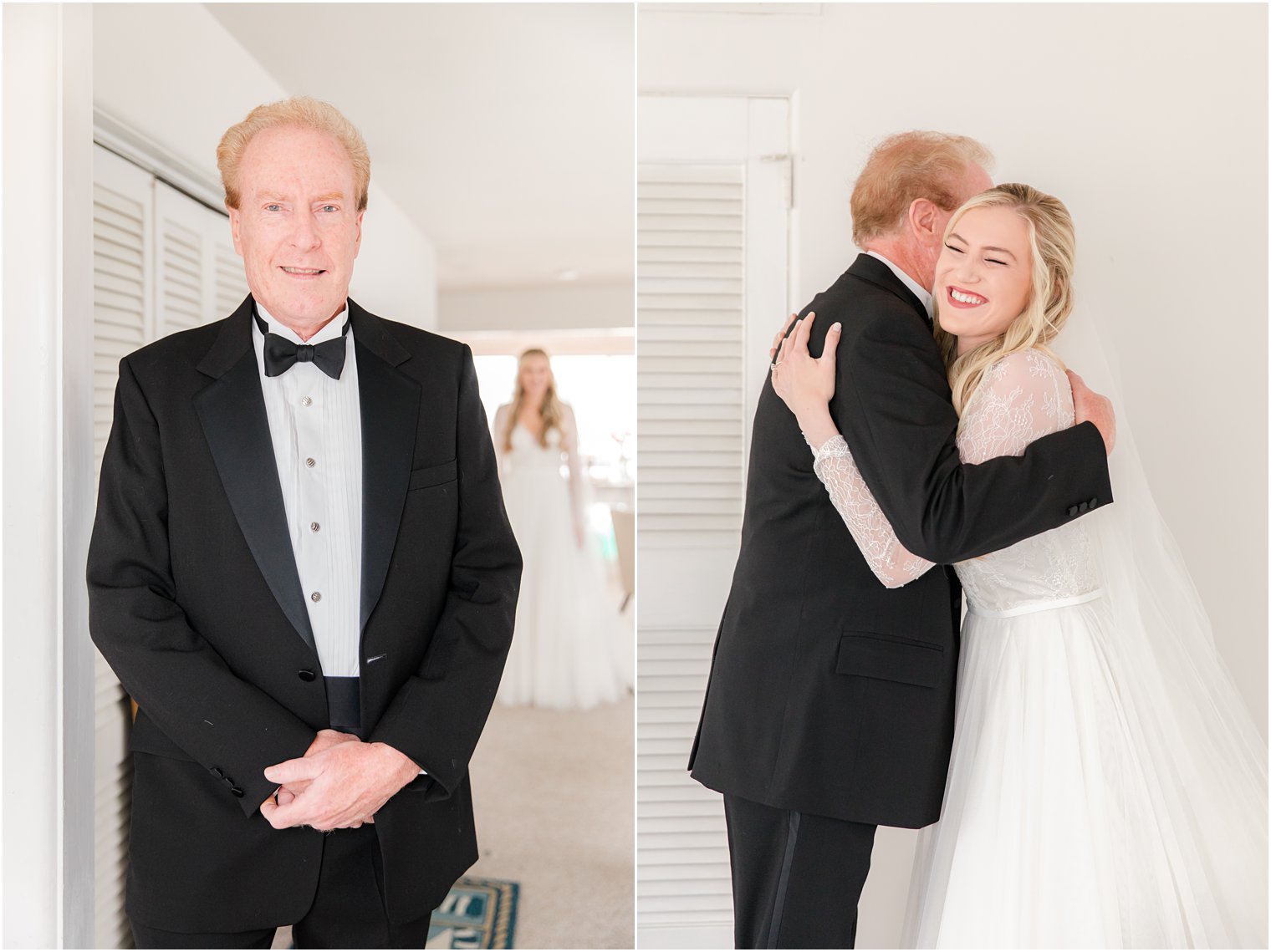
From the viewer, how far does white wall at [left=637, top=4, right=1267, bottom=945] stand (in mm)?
1974

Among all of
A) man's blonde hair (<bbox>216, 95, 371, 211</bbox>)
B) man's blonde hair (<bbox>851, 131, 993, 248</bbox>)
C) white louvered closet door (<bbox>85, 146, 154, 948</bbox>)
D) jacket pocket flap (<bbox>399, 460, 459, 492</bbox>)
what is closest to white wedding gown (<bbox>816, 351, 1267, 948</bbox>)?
man's blonde hair (<bbox>851, 131, 993, 248</bbox>)

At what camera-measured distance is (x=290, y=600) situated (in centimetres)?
139

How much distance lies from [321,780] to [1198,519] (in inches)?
74.2

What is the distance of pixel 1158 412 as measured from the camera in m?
2.08

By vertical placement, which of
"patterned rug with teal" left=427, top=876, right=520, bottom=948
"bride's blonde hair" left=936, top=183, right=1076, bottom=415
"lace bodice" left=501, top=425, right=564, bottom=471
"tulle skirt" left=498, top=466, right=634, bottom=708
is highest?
"bride's blonde hair" left=936, top=183, right=1076, bottom=415

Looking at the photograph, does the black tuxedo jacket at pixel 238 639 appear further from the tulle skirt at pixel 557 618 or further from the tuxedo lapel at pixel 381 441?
the tulle skirt at pixel 557 618

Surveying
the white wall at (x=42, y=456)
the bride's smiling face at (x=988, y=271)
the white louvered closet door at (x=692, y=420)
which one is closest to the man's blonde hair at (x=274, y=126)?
the white wall at (x=42, y=456)

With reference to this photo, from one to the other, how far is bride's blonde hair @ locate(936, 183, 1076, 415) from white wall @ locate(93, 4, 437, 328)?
4.14 feet

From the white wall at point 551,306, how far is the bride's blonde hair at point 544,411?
71cm

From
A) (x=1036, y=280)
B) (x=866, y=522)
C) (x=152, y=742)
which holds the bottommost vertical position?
(x=152, y=742)

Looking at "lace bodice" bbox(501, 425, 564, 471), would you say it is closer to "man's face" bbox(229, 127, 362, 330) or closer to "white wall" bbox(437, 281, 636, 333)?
"white wall" bbox(437, 281, 636, 333)

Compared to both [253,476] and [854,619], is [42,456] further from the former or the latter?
[854,619]

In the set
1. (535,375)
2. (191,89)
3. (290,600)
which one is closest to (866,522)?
(290,600)

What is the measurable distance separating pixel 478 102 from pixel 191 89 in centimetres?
68
